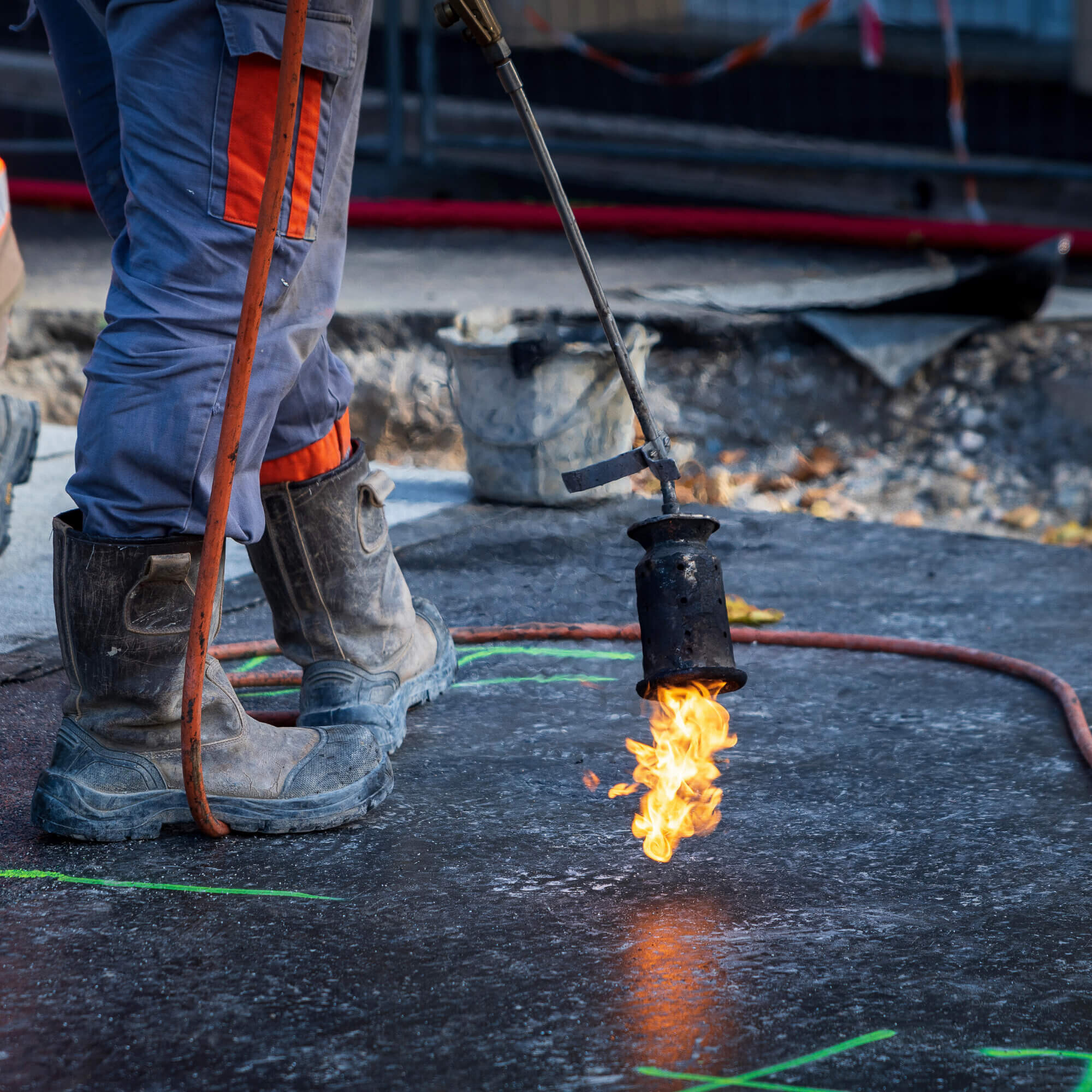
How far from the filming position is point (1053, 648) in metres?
2.87

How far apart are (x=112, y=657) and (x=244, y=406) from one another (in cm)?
39

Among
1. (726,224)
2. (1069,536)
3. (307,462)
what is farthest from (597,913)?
(726,224)

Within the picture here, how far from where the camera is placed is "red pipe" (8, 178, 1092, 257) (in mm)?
6391

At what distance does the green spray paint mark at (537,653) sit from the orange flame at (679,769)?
0.39m

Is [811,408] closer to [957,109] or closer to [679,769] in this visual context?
[679,769]

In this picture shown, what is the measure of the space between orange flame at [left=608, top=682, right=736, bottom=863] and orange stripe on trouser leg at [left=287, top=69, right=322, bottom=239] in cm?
76

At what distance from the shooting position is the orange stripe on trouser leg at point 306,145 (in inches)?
73.0

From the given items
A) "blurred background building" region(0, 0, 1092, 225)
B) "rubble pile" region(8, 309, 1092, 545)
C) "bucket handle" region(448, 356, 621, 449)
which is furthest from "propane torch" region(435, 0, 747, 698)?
"blurred background building" region(0, 0, 1092, 225)

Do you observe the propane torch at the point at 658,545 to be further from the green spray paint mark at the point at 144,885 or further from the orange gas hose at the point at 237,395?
the green spray paint mark at the point at 144,885

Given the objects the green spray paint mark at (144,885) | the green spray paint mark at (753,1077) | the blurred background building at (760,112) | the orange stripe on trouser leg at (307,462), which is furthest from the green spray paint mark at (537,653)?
the blurred background building at (760,112)

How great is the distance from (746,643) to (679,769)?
0.73m

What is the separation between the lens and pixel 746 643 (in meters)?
2.91

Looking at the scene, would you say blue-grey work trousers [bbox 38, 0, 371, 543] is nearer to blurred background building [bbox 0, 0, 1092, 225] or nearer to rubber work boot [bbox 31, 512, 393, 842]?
rubber work boot [bbox 31, 512, 393, 842]

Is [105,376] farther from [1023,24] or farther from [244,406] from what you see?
[1023,24]
